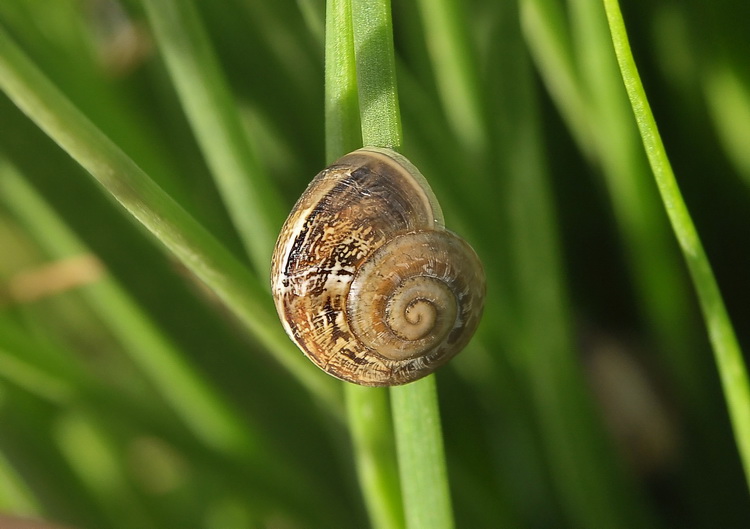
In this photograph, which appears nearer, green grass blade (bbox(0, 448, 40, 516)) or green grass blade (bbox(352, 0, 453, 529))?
green grass blade (bbox(352, 0, 453, 529))

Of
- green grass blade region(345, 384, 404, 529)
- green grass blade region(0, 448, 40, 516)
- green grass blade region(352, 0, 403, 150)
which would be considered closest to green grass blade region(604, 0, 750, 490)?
green grass blade region(352, 0, 403, 150)

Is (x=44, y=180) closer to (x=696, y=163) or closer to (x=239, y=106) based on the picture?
(x=239, y=106)

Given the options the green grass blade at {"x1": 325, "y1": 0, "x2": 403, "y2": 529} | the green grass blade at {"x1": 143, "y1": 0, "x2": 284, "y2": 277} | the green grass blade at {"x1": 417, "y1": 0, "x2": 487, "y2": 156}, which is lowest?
the green grass blade at {"x1": 325, "y1": 0, "x2": 403, "y2": 529}

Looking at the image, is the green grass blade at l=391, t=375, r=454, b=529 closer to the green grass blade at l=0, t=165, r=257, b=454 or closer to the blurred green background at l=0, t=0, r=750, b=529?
the blurred green background at l=0, t=0, r=750, b=529

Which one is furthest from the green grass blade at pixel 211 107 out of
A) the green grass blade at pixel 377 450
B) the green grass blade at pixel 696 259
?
the green grass blade at pixel 696 259

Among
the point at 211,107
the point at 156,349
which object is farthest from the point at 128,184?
the point at 156,349

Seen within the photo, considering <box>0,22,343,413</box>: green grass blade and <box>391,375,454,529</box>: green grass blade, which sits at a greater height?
<box>0,22,343,413</box>: green grass blade

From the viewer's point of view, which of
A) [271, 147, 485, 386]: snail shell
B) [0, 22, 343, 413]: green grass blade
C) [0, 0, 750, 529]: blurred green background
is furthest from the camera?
[0, 0, 750, 529]: blurred green background
